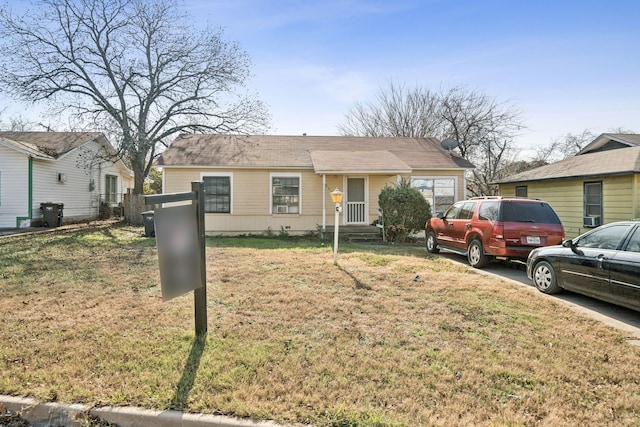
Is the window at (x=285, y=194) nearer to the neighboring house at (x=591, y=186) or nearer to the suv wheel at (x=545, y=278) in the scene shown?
the suv wheel at (x=545, y=278)

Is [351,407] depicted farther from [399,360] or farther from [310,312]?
[310,312]

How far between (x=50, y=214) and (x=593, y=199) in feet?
74.6

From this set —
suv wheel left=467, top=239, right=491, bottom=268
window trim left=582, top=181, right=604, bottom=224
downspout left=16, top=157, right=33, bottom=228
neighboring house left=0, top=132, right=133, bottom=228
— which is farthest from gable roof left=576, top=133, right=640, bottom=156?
downspout left=16, top=157, right=33, bottom=228

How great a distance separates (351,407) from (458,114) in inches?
1094

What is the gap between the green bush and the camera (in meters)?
12.6

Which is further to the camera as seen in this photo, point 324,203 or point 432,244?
point 324,203

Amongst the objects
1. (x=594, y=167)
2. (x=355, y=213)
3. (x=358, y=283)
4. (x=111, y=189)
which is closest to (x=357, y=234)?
(x=355, y=213)

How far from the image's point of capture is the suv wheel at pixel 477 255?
824cm

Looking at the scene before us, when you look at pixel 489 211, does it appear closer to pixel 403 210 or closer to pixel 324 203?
pixel 403 210

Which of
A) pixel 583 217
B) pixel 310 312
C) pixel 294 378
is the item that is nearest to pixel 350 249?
pixel 310 312

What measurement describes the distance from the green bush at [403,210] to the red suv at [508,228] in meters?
3.85

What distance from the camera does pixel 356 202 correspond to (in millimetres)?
15031

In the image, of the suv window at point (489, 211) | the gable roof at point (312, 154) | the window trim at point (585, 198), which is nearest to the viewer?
the suv window at point (489, 211)

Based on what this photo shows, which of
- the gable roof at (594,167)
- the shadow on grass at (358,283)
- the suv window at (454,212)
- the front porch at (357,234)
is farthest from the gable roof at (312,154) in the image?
the shadow on grass at (358,283)
